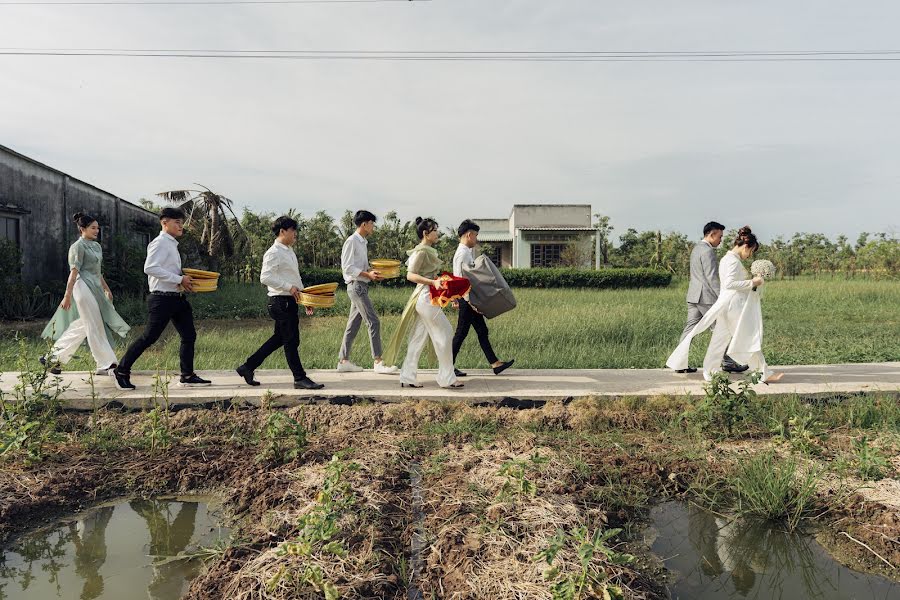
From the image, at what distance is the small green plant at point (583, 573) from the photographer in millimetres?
2289

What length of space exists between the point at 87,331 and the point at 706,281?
668 centimetres

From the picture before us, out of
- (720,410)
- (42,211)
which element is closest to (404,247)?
(42,211)

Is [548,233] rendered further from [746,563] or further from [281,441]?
[746,563]

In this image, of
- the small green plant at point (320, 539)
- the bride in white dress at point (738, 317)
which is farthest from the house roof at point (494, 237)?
the small green plant at point (320, 539)

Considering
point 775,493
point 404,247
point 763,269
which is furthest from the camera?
point 404,247

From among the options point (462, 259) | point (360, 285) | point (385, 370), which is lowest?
point (385, 370)

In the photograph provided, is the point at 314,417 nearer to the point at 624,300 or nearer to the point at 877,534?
the point at 877,534

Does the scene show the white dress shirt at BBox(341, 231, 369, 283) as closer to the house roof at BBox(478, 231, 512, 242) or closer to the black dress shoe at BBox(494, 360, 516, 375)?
the black dress shoe at BBox(494, 360, 516, 375)

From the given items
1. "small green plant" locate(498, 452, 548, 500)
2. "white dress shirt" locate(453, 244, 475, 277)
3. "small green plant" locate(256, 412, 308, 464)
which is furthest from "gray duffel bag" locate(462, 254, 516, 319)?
"small green plant" locate(498, 452, 548, 500)

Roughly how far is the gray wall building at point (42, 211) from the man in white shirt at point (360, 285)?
1037cm

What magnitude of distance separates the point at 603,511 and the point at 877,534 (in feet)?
4.42

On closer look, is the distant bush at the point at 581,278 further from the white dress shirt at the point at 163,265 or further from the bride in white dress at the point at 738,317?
the white dress shirt at the point at 163,265

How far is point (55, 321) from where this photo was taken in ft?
20.7

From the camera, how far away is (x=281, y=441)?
13.9ft
